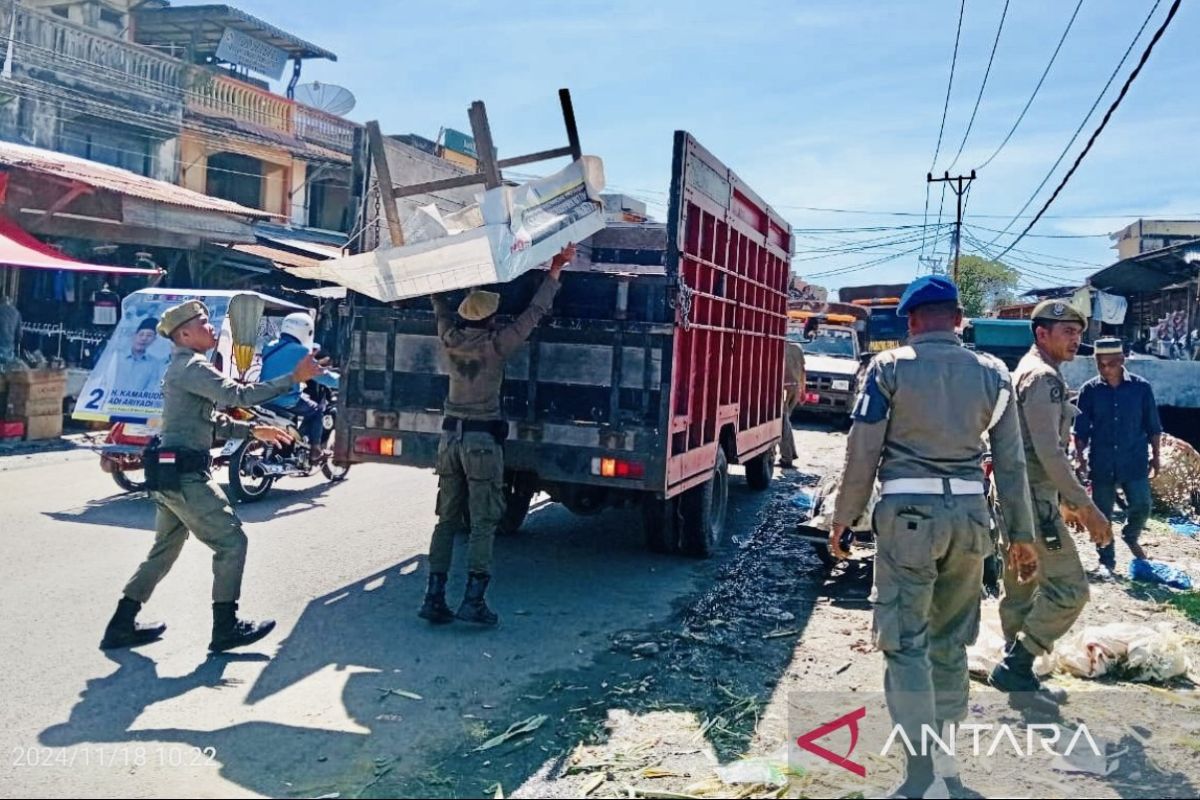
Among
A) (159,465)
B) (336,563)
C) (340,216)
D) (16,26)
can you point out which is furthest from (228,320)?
(340,216)

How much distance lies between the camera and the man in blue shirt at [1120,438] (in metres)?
7.56

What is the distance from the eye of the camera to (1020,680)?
467 cm

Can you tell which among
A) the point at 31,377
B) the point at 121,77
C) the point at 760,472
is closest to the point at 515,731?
the point at 760,472

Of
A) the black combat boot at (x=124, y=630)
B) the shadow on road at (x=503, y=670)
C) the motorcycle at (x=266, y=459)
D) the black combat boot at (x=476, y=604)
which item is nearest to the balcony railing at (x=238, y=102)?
the motorcycle at (x=266, y=459)

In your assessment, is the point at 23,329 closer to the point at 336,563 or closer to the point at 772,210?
the point at 336,563

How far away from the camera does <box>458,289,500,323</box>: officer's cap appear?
18.0 ft

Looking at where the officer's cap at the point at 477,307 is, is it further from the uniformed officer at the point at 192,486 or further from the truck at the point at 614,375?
the uniformed officer at the point at 192,486

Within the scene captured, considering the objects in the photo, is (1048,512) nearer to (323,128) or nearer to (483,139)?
(483,139)

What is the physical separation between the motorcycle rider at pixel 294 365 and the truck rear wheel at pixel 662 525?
3963mm

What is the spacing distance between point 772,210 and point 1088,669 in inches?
209

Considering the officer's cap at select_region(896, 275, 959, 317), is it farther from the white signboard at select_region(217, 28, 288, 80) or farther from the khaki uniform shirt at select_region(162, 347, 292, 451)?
the white signboard at select_region(217, 28, 288, 80)

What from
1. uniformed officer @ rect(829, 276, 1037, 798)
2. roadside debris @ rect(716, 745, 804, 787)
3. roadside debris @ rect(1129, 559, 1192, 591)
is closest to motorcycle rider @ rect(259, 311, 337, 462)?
roadside debris @ rect(716, 745, 804, 787)

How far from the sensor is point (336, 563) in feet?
22.5

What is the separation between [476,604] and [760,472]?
19.1ft
